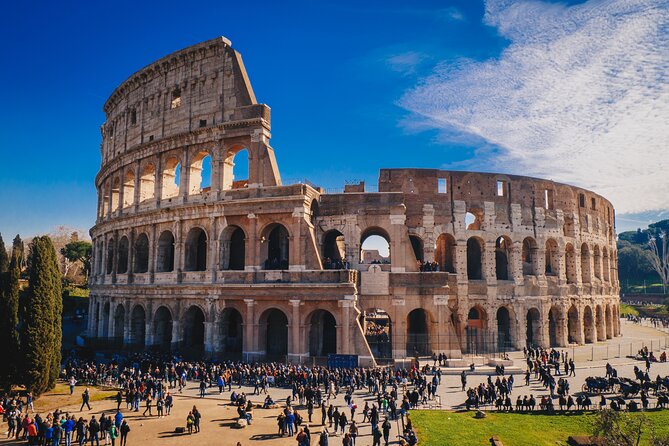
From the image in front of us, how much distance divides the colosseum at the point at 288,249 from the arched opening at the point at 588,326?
101 millimetres

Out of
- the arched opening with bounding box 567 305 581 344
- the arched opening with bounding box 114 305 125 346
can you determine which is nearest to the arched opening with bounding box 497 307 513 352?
the arched opening with bounding box 567 305 581 344

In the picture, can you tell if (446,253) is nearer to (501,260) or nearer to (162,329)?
(501,260)

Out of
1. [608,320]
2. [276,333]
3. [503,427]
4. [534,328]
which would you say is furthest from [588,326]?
[276,333]

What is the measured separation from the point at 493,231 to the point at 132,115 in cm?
2937

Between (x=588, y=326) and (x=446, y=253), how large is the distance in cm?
1491

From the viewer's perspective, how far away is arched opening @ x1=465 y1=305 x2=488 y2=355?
104 feet

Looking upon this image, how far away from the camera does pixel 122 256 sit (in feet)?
120

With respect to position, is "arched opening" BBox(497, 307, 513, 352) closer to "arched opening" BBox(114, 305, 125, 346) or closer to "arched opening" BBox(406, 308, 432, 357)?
"arched opening" BBox(406, 308, 432, 357)

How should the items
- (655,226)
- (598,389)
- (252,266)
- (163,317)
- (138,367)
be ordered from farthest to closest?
(655,226) → (163,317) → (252,266) → (138,367) → (598,389)

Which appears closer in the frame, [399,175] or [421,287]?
[421,287]

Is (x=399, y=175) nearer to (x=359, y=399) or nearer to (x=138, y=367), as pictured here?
(x=359, y=399)

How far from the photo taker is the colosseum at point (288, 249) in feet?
91.2

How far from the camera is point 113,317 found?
1346 inches

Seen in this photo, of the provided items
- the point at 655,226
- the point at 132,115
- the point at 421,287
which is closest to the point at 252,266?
the point at 421,287
